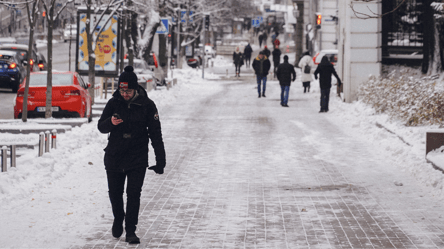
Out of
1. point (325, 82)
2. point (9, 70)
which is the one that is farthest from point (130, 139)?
point (9, 70)

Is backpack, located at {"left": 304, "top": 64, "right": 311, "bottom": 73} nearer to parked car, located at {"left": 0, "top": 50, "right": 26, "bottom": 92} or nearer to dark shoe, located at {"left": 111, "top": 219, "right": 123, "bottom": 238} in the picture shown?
parked car, located at {"left": 0, "top": 50, "right": 26, "bottom": 92}

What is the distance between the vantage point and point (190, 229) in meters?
7.54

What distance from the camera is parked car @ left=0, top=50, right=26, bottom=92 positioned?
92.5ft

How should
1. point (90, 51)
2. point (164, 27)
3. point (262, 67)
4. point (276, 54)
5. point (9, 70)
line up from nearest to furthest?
1. point (90, 51)
2. point (262, 67)
3. point (9, 70)
4. point (164, 27)
5. point (276, 54)

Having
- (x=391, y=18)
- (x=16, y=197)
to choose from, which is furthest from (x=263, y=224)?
(x=391, y=18)

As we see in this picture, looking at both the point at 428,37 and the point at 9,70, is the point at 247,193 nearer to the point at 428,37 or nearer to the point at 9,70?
the point at 428,37

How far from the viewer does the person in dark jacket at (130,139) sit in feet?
22.1

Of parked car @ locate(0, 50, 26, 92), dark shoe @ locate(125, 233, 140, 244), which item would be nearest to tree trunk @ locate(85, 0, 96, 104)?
parked car @ locate(0, 50, 26, 92)

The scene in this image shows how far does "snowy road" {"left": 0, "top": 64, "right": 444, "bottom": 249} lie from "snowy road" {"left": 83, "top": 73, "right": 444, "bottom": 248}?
2cm

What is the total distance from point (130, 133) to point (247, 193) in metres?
3.28

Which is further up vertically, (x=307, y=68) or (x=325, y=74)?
(x=307, y=68)

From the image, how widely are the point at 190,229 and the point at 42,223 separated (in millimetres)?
1597

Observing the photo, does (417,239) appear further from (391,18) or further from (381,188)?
(391,18)

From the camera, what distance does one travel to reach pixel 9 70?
28.3 meters
